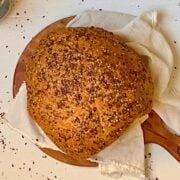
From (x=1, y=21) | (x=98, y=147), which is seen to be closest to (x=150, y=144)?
(x=98, y=147)

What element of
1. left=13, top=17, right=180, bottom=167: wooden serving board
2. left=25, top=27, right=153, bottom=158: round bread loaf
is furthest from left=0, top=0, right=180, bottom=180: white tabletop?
left=25, top=27, right=153, bottom=158: round bread loaf

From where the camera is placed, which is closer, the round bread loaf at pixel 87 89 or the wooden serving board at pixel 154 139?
the round bread loaf at pixel 87 89

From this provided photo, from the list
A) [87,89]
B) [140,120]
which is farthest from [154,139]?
[87,89]

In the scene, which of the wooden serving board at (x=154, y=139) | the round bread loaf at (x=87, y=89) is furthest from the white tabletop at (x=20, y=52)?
the round bread loaf at (x=87, y=89)

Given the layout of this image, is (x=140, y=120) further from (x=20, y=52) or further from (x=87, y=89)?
(x=20, y=52)

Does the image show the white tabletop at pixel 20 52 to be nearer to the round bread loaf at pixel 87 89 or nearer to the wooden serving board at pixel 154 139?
the wooden serving board at pixel 154 139

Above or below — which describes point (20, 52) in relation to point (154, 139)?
above
